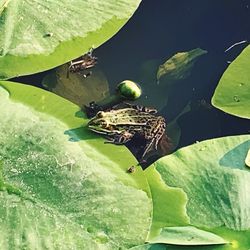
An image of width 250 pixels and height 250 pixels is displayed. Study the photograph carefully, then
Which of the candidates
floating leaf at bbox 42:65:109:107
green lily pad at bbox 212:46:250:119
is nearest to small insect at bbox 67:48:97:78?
floating leaf at bbox 42:65:109:107

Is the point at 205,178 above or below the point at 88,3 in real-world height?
below

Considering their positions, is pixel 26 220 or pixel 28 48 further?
pixel 28 48

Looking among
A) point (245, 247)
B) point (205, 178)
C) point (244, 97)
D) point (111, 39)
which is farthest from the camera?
point (111, 39)

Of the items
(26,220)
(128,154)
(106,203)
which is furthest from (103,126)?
(26,220)

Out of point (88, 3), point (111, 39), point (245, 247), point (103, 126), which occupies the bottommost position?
point (245, 247)

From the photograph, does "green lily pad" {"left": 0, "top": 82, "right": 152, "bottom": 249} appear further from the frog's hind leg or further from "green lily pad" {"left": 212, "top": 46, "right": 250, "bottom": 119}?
"green lily pad" {"left": 212, "top": 46, "right": 250, "bottom": 119}

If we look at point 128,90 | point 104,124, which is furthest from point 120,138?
point 128,90

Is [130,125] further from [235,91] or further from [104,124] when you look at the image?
[235,91]

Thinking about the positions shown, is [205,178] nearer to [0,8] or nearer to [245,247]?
[245,247]
